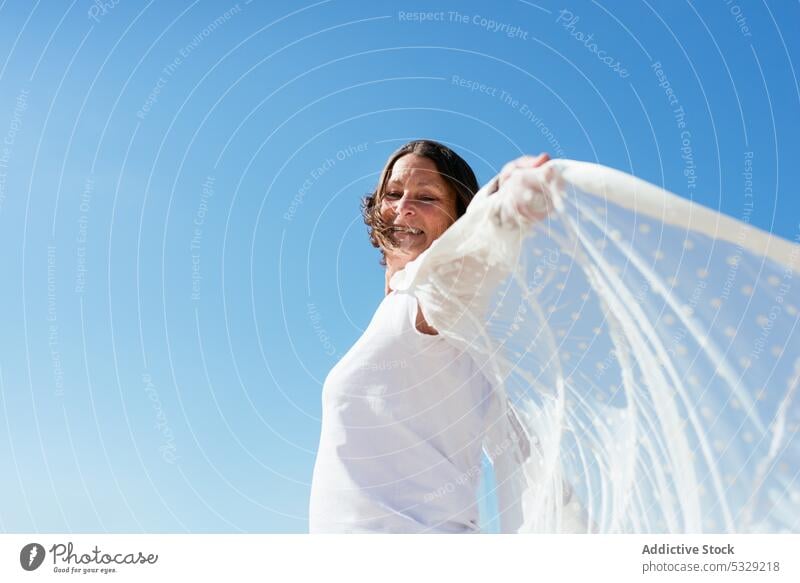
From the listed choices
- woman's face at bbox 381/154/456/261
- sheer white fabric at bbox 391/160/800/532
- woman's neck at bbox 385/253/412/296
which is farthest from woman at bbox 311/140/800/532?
woman's neck at bbox 385/253/412/296

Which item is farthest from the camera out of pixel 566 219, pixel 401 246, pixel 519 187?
pixel 401 246

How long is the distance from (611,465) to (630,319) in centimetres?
71

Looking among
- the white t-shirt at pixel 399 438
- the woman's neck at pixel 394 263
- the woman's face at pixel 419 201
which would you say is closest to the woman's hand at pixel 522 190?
the white t-shirt at pixel 399 438

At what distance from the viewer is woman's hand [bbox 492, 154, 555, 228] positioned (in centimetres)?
348

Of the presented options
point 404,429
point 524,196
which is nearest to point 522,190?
point 524,196

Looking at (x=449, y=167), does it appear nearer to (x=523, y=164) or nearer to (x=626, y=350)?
(x=523, y=164)

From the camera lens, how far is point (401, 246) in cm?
465

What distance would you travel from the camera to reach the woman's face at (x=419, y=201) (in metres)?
4.39

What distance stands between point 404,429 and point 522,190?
1177 millimetres

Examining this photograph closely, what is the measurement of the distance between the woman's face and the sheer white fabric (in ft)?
1.62

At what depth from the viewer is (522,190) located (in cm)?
348
